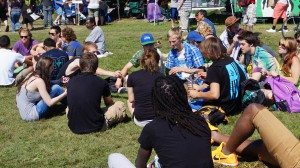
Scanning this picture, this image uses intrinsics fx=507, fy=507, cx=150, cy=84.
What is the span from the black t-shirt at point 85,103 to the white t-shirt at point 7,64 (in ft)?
12.8

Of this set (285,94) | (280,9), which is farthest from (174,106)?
(280,9)

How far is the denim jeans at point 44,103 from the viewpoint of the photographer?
7.61 metres

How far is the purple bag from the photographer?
731cm

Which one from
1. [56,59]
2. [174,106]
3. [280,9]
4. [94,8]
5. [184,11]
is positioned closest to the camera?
[174,106]

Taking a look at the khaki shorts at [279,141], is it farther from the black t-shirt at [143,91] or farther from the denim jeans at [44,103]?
the denim jeans at [44,103]

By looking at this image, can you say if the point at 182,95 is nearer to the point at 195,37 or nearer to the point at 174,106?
the point at 174,106

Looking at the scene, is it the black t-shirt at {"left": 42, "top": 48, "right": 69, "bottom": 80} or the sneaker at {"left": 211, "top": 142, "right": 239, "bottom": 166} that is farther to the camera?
the black t-shirt at {"left": 42, "top": 48, "right": 69, "bottom": 80}

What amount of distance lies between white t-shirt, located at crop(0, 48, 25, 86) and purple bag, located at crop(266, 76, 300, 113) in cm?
538

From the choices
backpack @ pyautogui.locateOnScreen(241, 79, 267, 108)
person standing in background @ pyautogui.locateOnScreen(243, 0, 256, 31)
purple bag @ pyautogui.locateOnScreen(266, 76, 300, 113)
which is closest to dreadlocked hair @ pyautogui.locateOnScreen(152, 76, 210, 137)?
backpack @ pyautogui.locateOnScreen(241, 79, 267, 108)

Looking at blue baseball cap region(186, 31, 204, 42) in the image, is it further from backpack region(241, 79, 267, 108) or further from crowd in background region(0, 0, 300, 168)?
backpack region(241, 79, 267, 108)

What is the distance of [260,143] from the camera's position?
526 cm

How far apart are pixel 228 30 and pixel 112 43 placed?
5.84 m

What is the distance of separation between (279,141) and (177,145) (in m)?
1.00

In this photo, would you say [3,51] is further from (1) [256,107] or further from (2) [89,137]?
(1) [256,107]
